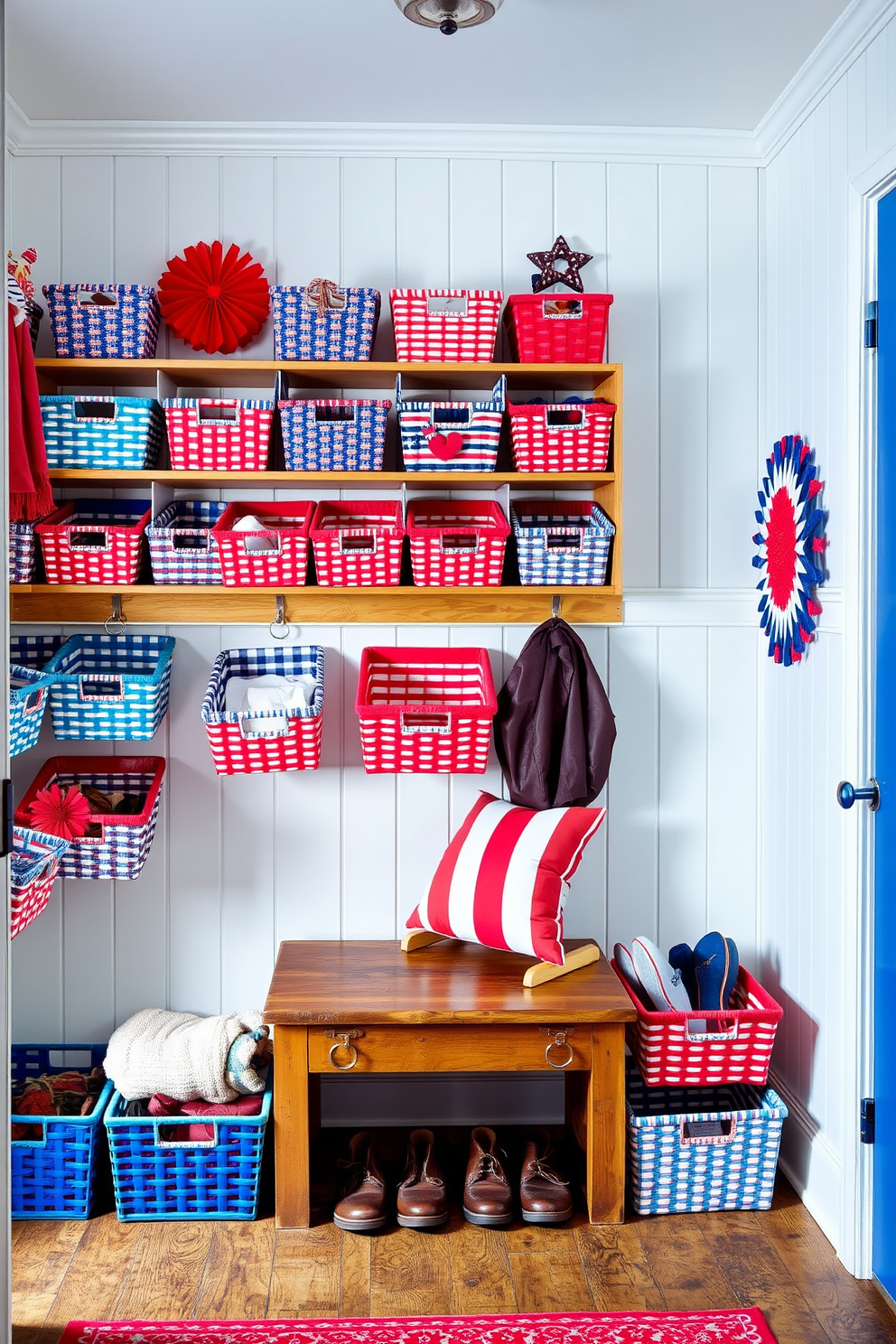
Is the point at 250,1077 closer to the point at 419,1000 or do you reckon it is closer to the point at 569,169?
the point at 419,1000

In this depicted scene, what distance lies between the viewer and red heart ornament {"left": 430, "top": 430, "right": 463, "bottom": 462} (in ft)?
8.43

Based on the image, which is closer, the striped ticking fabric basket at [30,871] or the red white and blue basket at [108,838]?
the striped ticking fabric basket at [30,871]

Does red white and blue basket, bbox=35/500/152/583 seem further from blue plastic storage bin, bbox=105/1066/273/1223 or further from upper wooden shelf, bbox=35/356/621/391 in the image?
blue plastic storage bin, bbox=105/1066/273/1223

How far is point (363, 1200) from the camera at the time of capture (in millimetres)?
2361

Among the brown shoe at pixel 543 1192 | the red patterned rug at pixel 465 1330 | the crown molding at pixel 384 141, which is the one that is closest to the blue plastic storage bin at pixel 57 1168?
the red patterned rug at pixel 465 1330

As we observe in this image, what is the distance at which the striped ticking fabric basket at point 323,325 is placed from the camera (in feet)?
8.45

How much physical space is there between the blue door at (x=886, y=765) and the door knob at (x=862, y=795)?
2 centimetres

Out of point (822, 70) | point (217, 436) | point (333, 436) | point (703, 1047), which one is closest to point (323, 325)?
point (333, 436)

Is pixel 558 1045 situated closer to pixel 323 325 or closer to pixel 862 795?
pixel 862 795

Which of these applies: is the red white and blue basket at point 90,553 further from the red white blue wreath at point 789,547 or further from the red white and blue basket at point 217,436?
the red white blue wreath at point 789,547

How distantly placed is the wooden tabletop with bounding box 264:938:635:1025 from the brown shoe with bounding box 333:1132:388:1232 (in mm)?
411

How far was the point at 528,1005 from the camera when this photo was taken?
7.77ft

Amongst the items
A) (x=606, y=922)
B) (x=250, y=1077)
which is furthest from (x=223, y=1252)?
(x=606, y=922)

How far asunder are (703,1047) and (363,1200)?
86cm
